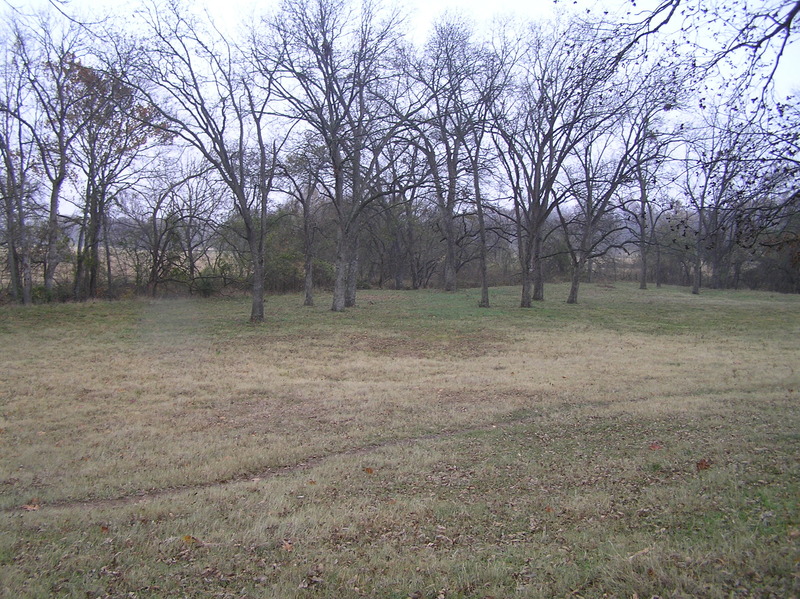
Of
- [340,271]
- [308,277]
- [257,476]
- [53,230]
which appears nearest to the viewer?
[257,476]

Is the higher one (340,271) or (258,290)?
(340,271)

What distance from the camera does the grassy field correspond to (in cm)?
365

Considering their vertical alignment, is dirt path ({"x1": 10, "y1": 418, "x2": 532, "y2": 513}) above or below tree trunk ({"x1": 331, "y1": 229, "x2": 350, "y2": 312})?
below

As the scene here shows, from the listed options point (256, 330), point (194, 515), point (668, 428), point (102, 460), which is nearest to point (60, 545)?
point (194, 515)

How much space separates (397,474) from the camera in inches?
237

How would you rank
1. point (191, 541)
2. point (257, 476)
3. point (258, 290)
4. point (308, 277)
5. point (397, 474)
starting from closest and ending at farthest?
point (191, 541) < point (397, 474) < point (257, 476) < point (258, 290) < point (308, 277)

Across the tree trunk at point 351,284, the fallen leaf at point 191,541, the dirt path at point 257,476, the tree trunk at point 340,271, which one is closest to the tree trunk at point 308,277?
the tree trunk at point 351,284

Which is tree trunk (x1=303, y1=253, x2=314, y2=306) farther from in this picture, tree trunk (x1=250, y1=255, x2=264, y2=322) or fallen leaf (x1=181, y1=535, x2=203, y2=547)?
fallen leaf (x1=181, y1=535, x2=203, y2=547)

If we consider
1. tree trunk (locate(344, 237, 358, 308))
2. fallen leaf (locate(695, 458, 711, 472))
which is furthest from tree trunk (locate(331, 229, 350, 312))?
fallen leaf (locate(695, 458, 711, 472))

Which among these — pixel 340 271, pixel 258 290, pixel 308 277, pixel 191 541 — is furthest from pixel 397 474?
pixel 308 277

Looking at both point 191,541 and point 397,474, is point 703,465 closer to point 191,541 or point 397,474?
point 397,474

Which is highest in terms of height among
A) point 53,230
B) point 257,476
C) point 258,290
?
point 53,230

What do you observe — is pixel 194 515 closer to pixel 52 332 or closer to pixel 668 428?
pixel 668 428

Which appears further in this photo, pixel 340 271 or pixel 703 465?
A: pixel 340 271
